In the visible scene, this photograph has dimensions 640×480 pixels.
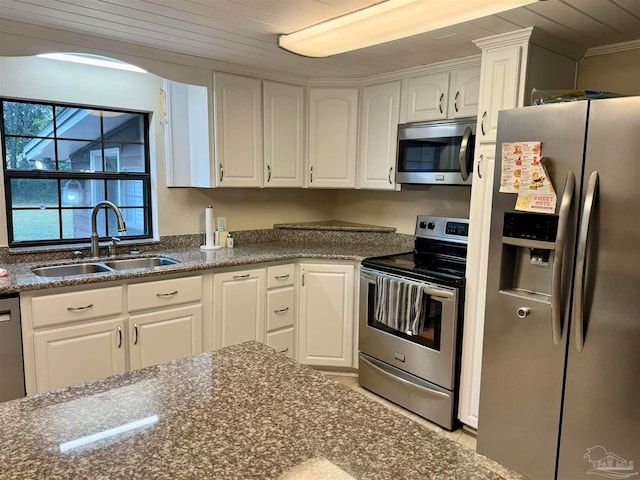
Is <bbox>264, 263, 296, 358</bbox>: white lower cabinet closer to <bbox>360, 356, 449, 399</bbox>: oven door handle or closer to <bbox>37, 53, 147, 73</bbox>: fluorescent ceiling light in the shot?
<bbox>360, 356, 449, 399</bbox>: oven door handle

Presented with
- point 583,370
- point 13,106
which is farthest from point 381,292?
point 13,106

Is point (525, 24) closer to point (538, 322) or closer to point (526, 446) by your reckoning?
point (538, 322)

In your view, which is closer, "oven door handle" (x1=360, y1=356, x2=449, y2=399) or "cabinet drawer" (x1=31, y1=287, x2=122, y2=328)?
"cabinet drawer" (x1=31, y1=287, x2=122, y2=328)

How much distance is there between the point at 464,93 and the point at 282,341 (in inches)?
83.0

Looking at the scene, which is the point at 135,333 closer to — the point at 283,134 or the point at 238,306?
the point at 238,306

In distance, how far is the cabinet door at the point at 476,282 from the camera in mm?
2479

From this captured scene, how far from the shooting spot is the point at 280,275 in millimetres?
3289

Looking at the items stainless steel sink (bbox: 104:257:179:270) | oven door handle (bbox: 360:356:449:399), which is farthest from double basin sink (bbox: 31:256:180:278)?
oven door handle (bbox: 360:356:449:399)

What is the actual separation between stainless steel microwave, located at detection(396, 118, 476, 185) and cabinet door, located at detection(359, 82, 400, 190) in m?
0.12

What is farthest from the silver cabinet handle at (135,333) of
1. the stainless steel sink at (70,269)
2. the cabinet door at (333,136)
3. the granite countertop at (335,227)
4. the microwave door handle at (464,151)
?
the microwave door handle at (464,151)

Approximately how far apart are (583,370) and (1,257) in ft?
10.6

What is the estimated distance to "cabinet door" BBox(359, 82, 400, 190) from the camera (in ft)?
11.1

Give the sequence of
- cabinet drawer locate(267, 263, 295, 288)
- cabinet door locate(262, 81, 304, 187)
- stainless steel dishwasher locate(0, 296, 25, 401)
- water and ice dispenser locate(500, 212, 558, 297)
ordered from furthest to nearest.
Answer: cabinet door locate(262, 81, 304, 187) < cabinet drawer locate(267, 263, 295, 288) < stainless steel dishwasher locate(0, 296, 25, 401) < water and ice dispenser locate(500, 212, 558, 297)

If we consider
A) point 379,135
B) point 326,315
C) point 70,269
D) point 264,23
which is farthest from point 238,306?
point 264,23
